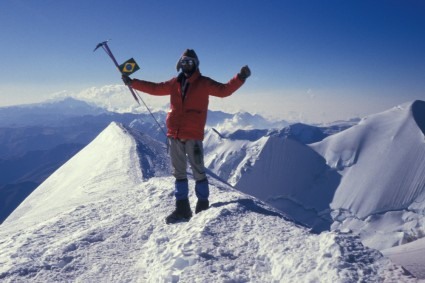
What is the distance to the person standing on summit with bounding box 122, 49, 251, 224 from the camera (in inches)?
273

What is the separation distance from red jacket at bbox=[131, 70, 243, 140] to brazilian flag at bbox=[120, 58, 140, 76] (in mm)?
1296

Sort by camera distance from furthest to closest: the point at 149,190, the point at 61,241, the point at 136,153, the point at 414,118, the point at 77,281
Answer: the point at 414,118 < the point at 136,153 < the point at 149,190 < the point at 61,241 < the point at 77,281

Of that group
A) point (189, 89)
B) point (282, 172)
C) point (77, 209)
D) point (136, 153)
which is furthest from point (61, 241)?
point (282, 172)

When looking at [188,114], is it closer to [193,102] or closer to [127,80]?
[193,102]

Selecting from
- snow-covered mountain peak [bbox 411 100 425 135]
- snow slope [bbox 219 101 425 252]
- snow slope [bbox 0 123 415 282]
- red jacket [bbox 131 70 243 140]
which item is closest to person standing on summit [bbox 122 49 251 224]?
red jacket [bbox 131 70 243 140]

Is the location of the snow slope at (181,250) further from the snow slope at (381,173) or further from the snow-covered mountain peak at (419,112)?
the snow-covered mountain peak at (419,112)

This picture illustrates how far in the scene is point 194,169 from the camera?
729cm

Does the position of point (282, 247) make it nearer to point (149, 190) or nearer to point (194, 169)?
point (194, 169)

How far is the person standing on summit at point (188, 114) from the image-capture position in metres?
6.93

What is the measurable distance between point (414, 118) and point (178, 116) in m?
172

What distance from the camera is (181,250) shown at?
500cm

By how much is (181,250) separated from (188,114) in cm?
304

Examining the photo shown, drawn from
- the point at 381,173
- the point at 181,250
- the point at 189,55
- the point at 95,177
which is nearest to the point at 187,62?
the point at 189,55

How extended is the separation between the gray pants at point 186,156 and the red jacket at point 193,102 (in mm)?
174
